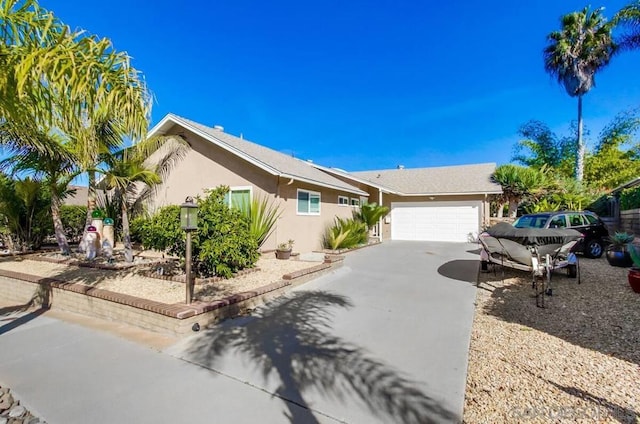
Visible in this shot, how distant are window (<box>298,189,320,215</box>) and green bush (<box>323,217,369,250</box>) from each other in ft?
4.06

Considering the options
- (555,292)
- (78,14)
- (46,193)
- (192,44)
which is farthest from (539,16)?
(46,193)

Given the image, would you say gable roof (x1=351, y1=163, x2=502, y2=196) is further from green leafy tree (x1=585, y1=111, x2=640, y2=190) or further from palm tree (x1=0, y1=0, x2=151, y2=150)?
palm tree (x1=0, y1=0, x2=151, y2=150)

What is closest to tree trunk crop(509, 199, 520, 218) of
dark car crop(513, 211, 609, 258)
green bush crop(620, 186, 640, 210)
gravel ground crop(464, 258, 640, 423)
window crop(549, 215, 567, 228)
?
green bush crop(620, 186, 640, 210)

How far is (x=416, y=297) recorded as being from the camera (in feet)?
22.1

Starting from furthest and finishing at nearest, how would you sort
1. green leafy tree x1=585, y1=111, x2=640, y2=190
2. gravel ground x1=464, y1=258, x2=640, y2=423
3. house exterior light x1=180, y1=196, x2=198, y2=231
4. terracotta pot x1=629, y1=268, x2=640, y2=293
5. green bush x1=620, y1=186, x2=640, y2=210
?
green leafy tree x1=585, y1=111, x2=640, y2=190 < green bush x1=620, y1=186, x2=640, y2=210 < terracotta pot x1=629, y1=268, x2=640, y2=293 < house exterior light x1=180, y1=196, x2=198, y2=231 < gravel ground x1=464, y1=258, x2=640, y2=423

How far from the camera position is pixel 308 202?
42.9 ft

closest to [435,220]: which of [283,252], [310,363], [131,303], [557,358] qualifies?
[283,252]

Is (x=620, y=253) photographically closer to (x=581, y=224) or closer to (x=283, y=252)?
(x=581, y=224)

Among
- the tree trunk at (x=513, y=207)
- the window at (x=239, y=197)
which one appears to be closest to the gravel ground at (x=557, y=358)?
the window at (x=239, y=197)

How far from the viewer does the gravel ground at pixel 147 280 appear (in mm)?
6168

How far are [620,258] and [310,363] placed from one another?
10056 mm

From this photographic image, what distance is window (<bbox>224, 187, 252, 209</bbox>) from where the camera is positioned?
11.3m

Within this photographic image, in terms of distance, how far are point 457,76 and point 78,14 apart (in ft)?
57.4

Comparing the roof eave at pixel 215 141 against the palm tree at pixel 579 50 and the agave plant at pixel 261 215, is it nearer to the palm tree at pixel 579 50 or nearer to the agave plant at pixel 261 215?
the agave plant at pixel 261 215
